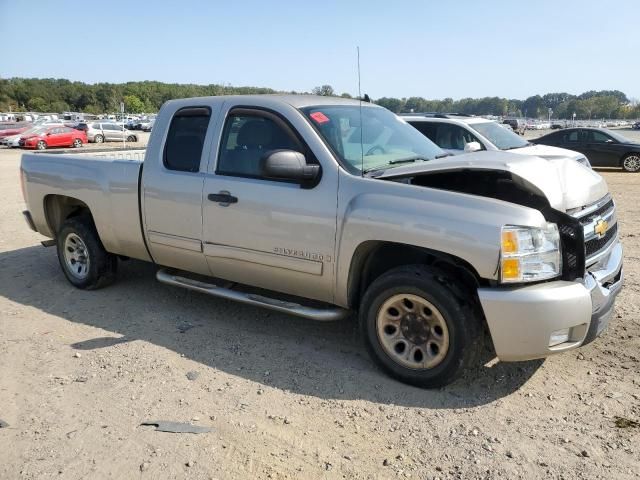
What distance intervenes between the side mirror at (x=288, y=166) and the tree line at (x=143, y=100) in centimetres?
11316

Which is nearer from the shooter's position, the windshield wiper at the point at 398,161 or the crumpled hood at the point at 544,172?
the crumpled hood at the point at 544,172

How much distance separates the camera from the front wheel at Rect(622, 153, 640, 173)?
55.7 ft

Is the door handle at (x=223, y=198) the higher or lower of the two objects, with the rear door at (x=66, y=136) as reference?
lower

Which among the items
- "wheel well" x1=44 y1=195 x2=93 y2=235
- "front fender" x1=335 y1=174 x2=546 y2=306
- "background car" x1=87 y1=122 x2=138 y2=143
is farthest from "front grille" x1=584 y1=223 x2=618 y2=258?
"background car" x1=87 y1=122 x2=138 y2=143

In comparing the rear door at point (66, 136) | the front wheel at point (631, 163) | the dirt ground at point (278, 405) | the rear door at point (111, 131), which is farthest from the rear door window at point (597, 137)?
the rear door at point (111, 131)

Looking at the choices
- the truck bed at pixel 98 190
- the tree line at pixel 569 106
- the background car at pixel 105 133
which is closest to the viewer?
the truck bed at pixel 98 190

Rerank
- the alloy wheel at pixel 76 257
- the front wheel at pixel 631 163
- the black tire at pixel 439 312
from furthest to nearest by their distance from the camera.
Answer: the front wheel at pixel 631 163 → the alloy wheel at pixel 76 257 → the black tire at pixel 439 312

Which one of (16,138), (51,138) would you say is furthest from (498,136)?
(16,138)

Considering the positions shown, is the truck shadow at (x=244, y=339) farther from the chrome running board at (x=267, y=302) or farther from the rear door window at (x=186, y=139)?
the rear door window at (x=186, y=139)

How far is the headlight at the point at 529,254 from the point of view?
10.5 ft

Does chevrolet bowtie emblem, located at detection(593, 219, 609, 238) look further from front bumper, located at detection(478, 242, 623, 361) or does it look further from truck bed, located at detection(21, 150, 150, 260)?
truck bed, located at detection(21, 150, 150, 260)

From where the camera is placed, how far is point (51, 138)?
33.8 meters

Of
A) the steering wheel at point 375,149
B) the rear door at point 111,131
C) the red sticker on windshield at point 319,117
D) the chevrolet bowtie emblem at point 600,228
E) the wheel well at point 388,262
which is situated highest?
the rear door at point 111,131

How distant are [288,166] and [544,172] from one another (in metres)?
1.68
